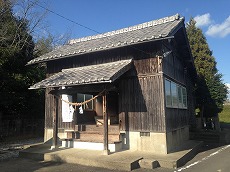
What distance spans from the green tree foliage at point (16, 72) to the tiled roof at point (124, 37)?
487 cm

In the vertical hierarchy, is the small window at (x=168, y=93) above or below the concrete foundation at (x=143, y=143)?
above

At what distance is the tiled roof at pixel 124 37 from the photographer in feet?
34.3

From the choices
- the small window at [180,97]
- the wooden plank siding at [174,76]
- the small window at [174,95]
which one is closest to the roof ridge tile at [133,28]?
the wooden plank siding at [174,76]

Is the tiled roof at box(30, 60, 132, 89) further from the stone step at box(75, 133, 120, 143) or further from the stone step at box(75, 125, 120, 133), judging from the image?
the stone step at box(75, 133, 120, 143)

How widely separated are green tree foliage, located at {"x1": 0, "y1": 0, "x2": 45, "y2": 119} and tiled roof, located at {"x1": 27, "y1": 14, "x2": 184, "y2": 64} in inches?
192

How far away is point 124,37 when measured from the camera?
13.0 meters

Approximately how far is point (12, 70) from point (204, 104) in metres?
17.0

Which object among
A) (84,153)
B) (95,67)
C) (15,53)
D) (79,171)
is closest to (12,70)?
(15,53)

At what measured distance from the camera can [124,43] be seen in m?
10.5

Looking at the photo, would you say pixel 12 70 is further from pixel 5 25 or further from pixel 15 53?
pixel 5 25

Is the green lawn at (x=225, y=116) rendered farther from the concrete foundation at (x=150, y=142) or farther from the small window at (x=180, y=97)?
the concrete foundation at (x=150, y=142)

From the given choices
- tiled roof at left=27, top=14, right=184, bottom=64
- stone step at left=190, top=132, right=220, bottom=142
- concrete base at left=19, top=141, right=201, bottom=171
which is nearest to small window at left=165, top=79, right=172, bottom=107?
concrete base at left=19, top=141, right=201, bottom=171

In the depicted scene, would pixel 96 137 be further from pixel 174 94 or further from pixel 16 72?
pixel 16 72

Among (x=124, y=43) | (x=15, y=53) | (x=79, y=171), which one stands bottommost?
(x=79, y=171)
